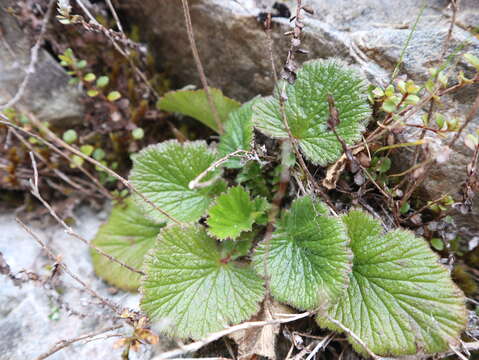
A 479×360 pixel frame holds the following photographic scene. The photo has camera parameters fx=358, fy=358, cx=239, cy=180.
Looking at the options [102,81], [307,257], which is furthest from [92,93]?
[307,257]

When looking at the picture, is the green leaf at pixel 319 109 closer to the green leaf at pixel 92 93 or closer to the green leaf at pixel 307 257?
the green leaf at pixel 307 257

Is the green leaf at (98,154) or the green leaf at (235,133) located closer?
the green leaf at (235,133)

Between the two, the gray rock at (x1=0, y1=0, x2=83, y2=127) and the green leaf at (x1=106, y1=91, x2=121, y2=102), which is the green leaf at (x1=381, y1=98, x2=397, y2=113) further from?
the gray rock at (x1=0, y1=0, x2=83, y2=127)

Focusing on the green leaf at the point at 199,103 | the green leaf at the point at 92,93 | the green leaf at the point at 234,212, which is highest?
the green leaf at the point at 92,93

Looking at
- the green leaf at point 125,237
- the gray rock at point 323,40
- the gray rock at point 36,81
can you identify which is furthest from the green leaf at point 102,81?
the green leaf at point 125,237

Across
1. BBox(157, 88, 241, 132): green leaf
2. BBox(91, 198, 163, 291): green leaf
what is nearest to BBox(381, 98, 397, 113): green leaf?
BBox(157, 88, 241, 132): green leaf

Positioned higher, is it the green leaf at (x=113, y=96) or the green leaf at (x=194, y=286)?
the green leaf at (x=113, y=96)

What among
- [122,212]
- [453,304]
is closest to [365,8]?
[453,304]

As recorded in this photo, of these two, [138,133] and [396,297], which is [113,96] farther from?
[396,297]
